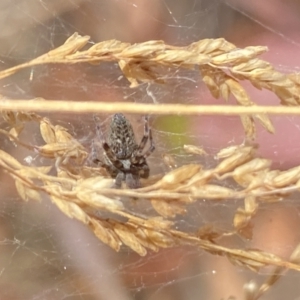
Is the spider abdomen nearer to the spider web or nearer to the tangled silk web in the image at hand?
the spider web

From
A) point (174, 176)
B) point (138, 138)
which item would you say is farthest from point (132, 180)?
point (174, 176)

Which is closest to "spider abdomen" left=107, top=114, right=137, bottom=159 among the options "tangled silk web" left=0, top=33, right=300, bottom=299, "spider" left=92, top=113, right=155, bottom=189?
"spider" left=92, top=113, right=155, bottom=189

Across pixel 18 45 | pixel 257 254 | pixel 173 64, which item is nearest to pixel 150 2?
pixel 18 45

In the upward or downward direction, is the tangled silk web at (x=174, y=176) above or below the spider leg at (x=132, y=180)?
above

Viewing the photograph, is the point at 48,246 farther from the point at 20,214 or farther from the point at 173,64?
the point at 173,64

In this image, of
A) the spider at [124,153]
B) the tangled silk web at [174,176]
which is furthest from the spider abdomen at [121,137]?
the tangled silk web at [174,176]

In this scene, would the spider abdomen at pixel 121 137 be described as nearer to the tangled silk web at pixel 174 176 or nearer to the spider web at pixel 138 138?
the spider web at pixel 138 138
